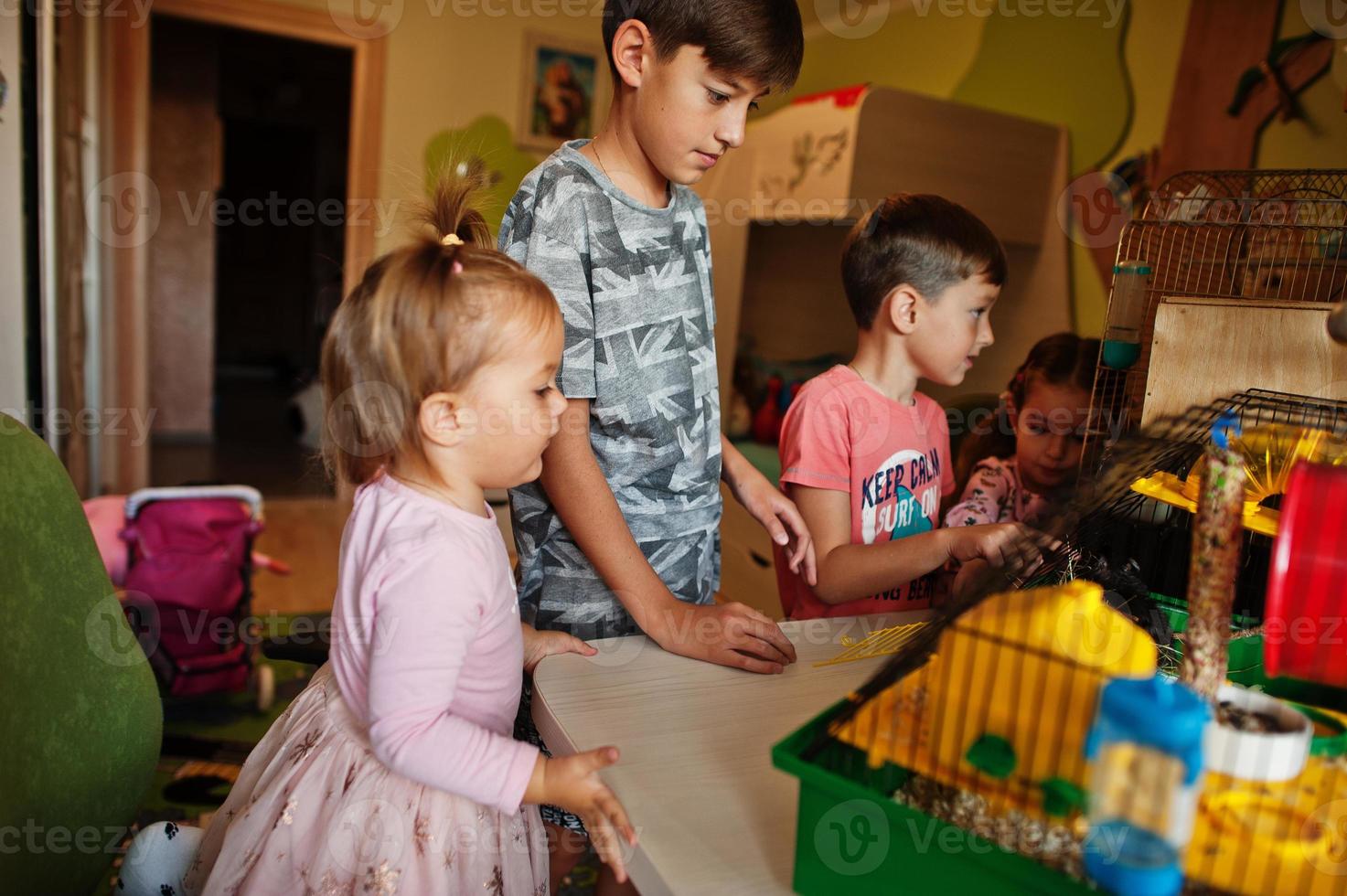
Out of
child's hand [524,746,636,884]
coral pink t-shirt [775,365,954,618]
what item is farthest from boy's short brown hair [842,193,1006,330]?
child's hand [524,746,636,884]

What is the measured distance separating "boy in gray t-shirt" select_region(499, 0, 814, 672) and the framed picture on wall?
3164mm

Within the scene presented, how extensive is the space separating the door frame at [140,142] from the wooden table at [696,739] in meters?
3.12

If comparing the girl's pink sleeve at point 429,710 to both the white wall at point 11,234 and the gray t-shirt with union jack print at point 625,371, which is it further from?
the white wall at point 11,234

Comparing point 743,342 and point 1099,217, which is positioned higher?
point 1099,217

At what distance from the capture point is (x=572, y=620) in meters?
1.06

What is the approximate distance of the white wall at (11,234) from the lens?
1988 millimetres

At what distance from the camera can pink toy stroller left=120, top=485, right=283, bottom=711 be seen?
6.91ft

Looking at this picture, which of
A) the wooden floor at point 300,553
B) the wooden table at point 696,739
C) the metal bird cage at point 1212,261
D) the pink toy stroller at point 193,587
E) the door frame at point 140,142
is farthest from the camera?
the door frame at point 140,142

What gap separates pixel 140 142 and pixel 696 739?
12.8ft

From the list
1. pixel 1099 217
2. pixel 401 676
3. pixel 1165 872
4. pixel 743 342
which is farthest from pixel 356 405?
pixel 743 342

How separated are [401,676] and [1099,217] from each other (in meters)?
2.11

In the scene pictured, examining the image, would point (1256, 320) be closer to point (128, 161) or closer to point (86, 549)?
point (86, 549)

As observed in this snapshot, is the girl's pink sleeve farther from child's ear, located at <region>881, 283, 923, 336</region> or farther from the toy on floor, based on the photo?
child's ear, located at <region>881, 283, 923, 336</region>

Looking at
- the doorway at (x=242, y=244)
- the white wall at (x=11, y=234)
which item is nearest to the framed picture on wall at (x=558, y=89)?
the doorway at (x=242, y=244)
